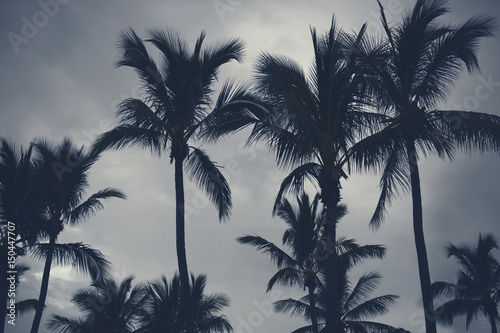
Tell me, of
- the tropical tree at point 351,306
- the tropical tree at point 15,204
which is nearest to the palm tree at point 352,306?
the tropical tree at point 351,306

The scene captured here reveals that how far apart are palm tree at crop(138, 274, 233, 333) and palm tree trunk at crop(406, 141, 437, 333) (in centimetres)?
1566

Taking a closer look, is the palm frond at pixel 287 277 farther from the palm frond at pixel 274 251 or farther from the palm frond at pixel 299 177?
the palm frond at pixel 299 177

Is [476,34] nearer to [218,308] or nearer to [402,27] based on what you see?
[402,27]

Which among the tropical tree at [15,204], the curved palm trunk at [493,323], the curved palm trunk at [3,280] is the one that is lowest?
the curved palm trunk at [3,280]

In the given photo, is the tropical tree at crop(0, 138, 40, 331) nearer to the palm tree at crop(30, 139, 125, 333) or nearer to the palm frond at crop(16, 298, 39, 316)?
the palm tree at crop(30, 139, 125, 333)

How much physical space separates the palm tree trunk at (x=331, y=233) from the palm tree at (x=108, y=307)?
14.9m

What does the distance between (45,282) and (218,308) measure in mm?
9853

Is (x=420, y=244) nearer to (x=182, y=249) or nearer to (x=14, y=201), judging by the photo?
(x=182, y=249)

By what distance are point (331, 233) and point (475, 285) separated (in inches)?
859

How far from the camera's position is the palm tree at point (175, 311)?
23.9 m

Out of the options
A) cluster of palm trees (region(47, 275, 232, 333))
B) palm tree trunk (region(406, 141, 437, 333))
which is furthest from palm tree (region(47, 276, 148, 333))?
palm tree trunk (region(406, 141, 437, 333))

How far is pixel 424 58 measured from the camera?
12.8 meters

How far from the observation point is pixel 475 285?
29781mm

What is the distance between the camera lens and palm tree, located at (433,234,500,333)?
97.7ft
